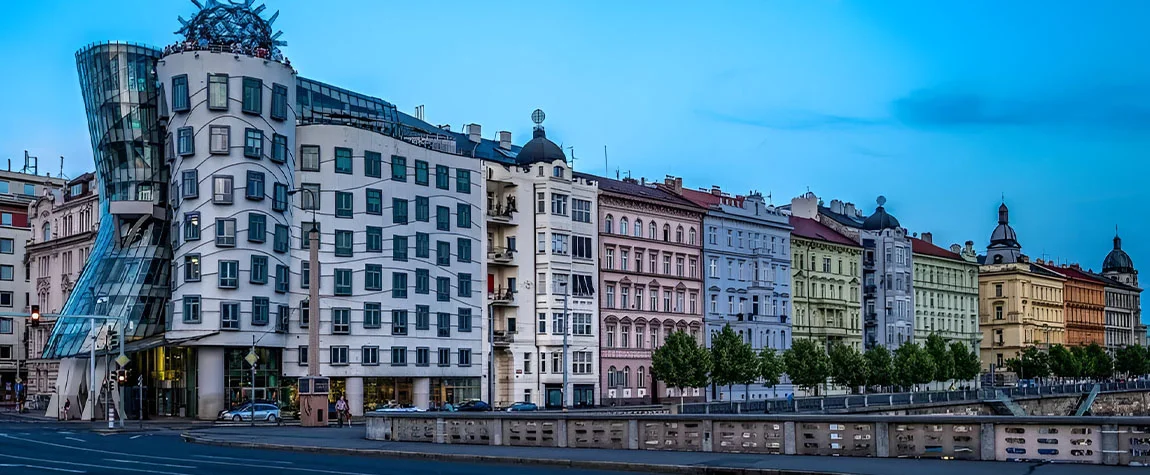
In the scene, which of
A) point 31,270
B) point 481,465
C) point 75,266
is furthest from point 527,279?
point 481,465

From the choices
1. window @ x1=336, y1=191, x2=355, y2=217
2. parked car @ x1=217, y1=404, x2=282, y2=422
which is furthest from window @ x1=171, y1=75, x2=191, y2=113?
parked car @ x1=217, y1=404, x2=282, y2=422

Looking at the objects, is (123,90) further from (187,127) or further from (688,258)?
(688,258)

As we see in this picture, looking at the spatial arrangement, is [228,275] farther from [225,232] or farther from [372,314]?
[372,314]

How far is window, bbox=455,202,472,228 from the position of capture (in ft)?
299

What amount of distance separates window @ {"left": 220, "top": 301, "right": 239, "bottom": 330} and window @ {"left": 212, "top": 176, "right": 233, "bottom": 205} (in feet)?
19.2

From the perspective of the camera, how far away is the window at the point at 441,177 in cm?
9025

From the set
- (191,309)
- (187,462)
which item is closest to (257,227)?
(191,309)

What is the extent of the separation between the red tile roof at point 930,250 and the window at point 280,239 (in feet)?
242

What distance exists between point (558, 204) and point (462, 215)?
279 inches

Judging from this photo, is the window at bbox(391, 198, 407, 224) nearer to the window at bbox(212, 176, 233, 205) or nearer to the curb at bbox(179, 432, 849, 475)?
the window at bbox(212, 176, 233, 205)

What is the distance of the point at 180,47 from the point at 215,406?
2141cm

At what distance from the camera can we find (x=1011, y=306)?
156875 millimetres

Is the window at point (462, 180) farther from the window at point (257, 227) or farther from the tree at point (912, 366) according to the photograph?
the tree at point (912, 366)

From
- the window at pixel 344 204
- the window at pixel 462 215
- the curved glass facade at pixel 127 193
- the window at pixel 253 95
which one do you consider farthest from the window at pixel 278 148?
the window at pixel 462 215
